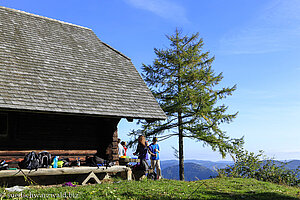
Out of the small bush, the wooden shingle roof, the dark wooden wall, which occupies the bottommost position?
the small bush

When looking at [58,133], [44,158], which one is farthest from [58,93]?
[44,158]

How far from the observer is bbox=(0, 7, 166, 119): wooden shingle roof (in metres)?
10.8

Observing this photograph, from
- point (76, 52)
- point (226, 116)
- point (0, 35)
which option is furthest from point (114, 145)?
point (226, 116)

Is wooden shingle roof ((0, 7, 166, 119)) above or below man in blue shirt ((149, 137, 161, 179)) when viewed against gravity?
above

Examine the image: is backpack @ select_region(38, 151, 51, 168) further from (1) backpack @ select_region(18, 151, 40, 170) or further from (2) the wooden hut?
(2) the wooden hut

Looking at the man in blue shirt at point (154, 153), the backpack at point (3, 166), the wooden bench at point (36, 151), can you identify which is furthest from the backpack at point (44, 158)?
the man in blue shirt at point (154, 153)

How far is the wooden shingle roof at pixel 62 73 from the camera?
35.6ft

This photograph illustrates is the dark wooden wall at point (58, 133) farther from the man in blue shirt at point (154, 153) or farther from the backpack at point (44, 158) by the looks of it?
the man in blue shirt at point (154, 153)

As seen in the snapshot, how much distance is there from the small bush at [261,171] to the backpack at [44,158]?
9962mm

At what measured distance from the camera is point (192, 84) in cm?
2192

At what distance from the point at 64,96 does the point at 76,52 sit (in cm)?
439

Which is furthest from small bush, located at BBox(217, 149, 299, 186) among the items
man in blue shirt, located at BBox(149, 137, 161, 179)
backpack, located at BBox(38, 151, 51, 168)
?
backpack, located at BBox(38, 151, 51, 168)

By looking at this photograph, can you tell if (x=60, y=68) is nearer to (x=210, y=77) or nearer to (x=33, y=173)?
(x=33, y=173)

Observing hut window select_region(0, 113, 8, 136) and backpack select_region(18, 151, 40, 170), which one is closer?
backpack select_region(18, 151, 40, 170)
